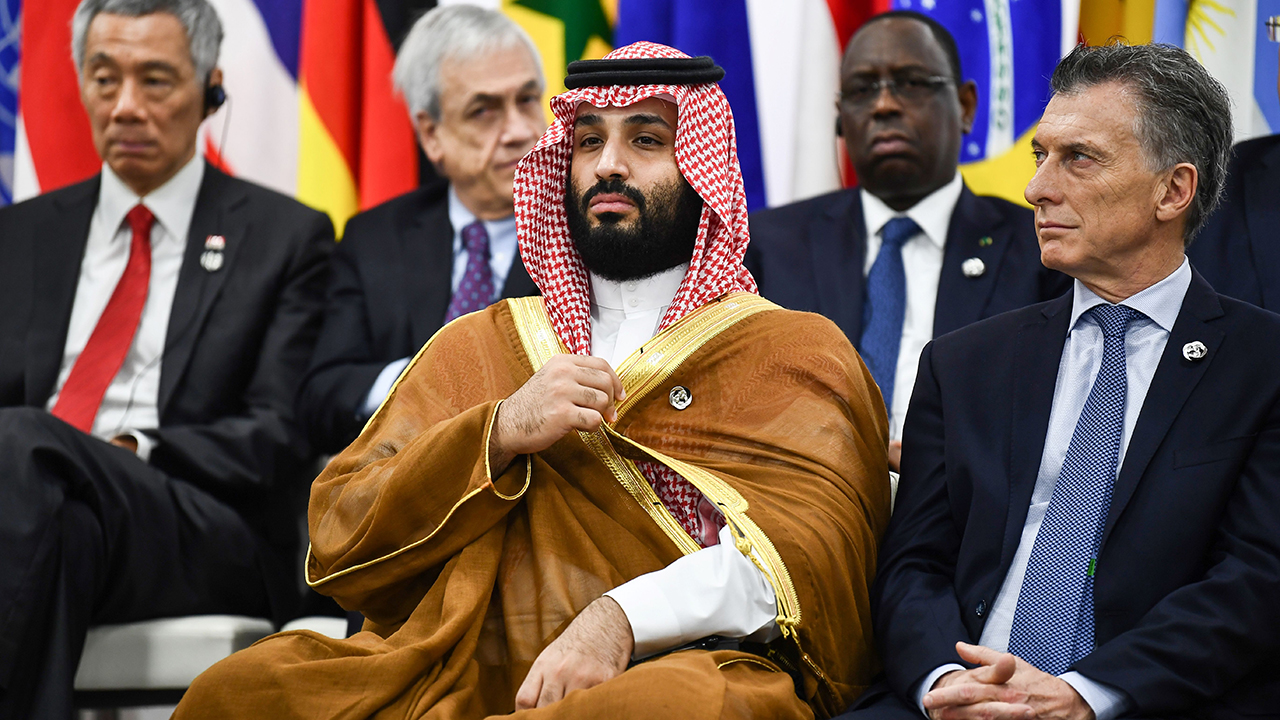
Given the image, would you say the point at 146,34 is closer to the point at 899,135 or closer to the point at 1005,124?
the point at 899,135

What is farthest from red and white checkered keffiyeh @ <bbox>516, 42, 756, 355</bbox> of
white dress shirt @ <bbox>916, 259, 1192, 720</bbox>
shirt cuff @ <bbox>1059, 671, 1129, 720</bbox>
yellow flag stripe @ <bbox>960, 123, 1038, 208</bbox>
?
yellow flag stripe @ <bbox>960, 123, 1038, 208</bbox>

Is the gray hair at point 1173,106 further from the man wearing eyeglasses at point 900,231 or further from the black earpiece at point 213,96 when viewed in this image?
the black earpiece at point 213,96

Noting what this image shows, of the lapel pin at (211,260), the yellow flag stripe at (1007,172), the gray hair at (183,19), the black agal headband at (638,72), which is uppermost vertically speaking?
the gray hair at (183,19)

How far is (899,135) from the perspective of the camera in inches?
154

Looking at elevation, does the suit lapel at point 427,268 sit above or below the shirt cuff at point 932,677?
above

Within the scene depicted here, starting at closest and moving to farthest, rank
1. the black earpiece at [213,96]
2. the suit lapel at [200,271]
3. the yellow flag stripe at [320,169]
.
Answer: the suit lapel at [200,271] → the black earpiece at [213,96] → the yellow flag stripe at [320,169]

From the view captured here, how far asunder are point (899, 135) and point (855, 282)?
471 mm

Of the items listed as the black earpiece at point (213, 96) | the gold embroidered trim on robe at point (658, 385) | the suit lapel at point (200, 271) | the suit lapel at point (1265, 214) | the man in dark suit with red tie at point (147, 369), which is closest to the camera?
the gold embroidered trim on robe at point (658, 385)

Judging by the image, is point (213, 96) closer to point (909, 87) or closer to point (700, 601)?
point (909, 87)

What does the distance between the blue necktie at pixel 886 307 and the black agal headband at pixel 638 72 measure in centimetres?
108

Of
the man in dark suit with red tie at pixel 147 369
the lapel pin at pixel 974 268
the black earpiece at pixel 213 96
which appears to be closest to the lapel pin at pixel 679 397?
the lapel pin at pixel 974 268

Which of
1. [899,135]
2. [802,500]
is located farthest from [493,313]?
[899,135]

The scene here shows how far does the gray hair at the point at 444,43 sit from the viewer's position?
173 inches

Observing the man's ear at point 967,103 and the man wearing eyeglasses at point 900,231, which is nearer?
the man wearing eyeglasses at point 900,231
